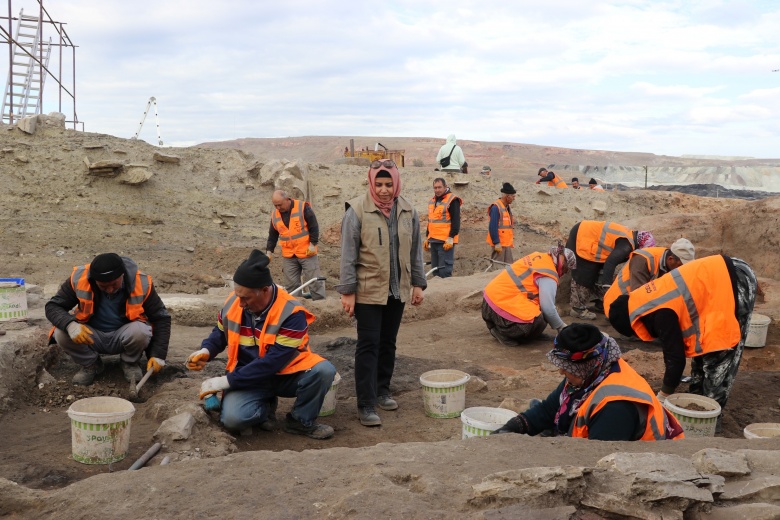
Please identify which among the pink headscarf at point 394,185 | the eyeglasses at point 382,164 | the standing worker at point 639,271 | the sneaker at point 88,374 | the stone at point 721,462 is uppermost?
the eyeglasses at point 382,164

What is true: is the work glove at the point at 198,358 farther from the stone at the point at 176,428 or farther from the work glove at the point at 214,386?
the stone at the point at 176,428

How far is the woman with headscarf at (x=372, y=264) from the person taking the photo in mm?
4328

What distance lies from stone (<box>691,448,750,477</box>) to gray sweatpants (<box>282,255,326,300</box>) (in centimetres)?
617

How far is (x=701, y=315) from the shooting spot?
13.9ft

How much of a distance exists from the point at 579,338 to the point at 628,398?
329mm

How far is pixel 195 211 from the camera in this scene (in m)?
13.6

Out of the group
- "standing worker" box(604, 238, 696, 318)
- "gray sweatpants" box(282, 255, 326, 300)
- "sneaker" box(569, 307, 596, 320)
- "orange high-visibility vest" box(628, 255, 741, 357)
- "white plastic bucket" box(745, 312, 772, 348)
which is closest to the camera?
"orange high-visibility vest" box(628, 255, 741, 357)

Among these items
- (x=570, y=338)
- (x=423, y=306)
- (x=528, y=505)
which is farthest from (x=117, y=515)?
(x=423, y=306)

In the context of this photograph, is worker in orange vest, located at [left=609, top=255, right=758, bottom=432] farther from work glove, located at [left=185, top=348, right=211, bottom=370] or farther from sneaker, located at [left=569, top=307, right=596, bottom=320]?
sneaker, located at [left=569, top=307, right=596, bottom=320]

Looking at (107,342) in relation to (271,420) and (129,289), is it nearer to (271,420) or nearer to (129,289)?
(129,289)

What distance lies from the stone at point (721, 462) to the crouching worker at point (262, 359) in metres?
2.12

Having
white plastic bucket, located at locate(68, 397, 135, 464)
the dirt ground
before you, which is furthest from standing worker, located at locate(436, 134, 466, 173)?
white plastic bucket, located at locate(68, 397, 135, 464)

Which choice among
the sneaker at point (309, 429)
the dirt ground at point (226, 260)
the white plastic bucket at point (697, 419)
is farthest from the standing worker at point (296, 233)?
the white plastic bucket at point (697, 419)

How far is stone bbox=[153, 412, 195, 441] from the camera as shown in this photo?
3629 millimetres
